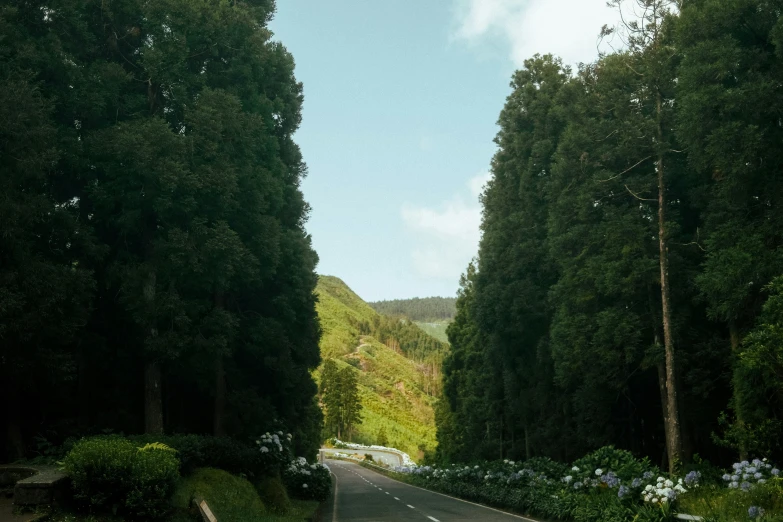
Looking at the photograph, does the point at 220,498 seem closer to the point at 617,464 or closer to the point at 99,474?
the point at 99,474

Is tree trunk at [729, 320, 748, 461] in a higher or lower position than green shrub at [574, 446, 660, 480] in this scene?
higher

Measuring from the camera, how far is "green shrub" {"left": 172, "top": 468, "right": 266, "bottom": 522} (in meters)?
12.2

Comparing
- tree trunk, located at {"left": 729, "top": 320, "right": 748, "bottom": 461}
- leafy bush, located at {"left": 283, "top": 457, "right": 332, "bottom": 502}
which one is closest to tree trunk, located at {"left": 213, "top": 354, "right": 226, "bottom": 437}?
leafy bush, located at {"left": 283, "top": 457, "right": 332, "bottom": 502}

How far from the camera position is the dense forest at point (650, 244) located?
1753 centimetres

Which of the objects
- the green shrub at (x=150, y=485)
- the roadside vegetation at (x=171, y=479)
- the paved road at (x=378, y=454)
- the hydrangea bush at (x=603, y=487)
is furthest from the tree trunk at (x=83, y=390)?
the paved road at (x=378, y=454)

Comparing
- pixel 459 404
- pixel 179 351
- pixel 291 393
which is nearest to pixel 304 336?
pixel 291 393

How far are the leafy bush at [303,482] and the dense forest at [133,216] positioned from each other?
3163 mm

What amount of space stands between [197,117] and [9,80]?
4.91m

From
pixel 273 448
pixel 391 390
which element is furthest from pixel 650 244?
pixel 391 390

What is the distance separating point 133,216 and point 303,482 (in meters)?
12.2

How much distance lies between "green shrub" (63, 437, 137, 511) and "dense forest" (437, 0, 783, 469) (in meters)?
13.5

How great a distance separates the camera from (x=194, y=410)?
78.7ft

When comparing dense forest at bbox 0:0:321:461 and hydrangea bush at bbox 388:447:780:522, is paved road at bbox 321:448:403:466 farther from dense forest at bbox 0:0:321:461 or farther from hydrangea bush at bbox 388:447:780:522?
dense forest at bbox 0:0:321:461

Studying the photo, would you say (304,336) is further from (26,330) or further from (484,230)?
(484,230)
